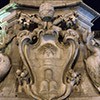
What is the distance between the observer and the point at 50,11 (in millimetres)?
8531

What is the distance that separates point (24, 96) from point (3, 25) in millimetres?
1759

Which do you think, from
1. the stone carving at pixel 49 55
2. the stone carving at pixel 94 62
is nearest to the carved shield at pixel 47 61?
the stone carving at pixel 49 55

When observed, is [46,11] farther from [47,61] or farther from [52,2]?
[47,61]

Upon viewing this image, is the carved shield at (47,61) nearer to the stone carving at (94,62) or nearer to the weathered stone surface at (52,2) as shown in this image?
the stone carving at (94,62)

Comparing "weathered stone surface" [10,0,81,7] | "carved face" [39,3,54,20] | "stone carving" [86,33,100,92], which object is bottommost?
"stone carving" [86,33,100,92]

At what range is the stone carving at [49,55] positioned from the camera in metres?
8.12

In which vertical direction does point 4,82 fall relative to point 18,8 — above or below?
below

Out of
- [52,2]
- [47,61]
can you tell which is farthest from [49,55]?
[52,2]

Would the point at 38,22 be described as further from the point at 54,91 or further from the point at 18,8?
the point at 54,91

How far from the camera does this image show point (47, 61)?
Result: 831 centimetres

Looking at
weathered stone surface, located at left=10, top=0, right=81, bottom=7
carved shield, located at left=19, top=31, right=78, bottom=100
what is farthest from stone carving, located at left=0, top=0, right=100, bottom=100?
weathered stone surface, located at left=10, top=0, right=81, bottom=7

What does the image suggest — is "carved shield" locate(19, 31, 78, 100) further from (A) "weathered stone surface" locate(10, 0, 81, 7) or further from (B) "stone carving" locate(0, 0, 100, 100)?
(A) "weathered stone surface" locate(10, 0, 81, 7)

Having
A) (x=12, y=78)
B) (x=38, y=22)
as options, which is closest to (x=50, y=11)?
(x=38, y=22)

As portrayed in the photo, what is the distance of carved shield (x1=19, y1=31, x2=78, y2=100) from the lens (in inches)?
316
